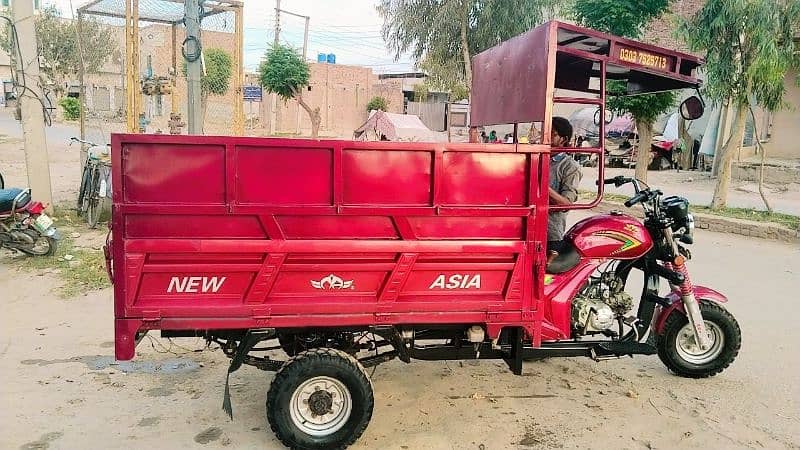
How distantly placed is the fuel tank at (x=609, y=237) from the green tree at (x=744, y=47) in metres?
6.44

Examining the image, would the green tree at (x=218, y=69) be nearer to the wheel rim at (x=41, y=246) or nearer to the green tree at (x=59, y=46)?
the green tree at (x=59, y=46)

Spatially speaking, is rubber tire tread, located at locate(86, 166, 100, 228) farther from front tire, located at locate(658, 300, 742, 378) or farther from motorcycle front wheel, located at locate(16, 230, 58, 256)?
front tire, located at locate(658, 300, 742, 378)

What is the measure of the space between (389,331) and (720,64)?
8966 mm

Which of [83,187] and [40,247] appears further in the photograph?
[83,187]

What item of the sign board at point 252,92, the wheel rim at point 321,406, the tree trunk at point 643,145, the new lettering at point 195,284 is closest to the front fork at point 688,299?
the wheel rim at point 321,406

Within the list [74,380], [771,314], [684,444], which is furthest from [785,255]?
[74,380]

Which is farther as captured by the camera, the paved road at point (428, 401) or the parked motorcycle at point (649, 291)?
the parked motorcycle at point (649, 291)

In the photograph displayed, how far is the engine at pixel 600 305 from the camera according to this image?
13.4 ft

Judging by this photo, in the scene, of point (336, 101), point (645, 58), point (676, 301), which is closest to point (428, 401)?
point (676, 301)

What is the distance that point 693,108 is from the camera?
4.38 meters

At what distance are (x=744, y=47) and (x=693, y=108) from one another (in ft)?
22.5

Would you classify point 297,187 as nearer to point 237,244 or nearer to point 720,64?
point 237,244

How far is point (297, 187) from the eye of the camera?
3.20 meters

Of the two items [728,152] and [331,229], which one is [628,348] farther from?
[728,152]
